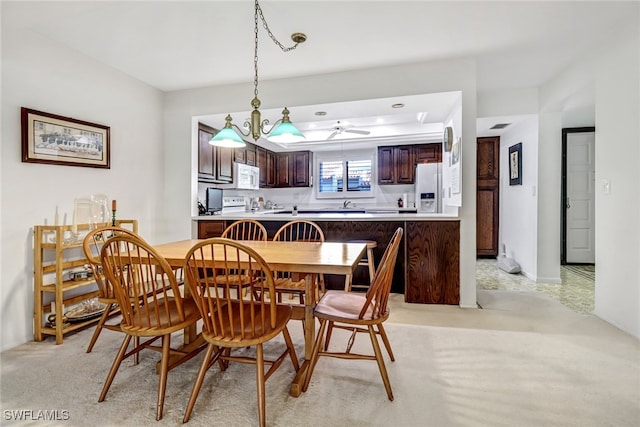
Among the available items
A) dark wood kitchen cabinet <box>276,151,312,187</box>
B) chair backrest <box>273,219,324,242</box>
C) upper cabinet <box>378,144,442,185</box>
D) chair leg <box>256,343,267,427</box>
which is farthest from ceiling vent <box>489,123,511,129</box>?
chair leg <box>256,343,267,427</box>

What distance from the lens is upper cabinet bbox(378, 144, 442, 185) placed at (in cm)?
565

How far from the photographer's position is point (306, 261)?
169 cm

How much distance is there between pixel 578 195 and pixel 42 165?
21.4 ft

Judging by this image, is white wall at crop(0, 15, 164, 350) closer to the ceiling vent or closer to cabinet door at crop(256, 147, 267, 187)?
cabinet door at crop(256, 147, 267, 187)

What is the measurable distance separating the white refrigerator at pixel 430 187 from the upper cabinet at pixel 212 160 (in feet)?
10.0

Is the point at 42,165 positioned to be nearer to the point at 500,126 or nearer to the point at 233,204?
the point at 233,204

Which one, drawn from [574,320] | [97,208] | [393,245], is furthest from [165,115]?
[574,320]

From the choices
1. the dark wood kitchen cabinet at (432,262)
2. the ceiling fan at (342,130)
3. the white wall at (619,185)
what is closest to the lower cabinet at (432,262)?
the dark wood kitchen cabinet at (432,262)

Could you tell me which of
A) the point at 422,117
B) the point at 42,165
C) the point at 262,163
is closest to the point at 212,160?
the point at 262,163

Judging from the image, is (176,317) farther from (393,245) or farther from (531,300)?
(531,300)

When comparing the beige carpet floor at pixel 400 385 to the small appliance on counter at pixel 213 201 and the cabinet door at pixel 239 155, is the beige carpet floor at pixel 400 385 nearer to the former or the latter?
the small appliance on counter at pixel 213 201

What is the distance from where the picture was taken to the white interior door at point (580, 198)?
15.4 feet

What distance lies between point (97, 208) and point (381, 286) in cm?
269

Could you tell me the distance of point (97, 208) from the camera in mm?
2861
